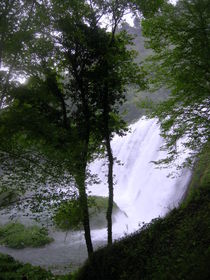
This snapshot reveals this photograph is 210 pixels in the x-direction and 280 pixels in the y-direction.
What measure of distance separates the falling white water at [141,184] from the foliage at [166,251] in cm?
636

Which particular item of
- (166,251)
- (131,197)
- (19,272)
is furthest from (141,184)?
(166,251)

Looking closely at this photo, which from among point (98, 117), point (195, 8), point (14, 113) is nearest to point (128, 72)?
point (98, 117)

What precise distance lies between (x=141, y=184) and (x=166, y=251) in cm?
1887

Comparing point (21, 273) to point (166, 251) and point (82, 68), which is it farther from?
point (82, 68)

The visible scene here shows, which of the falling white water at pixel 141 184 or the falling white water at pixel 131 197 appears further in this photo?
the falling white water at pixel 141 184

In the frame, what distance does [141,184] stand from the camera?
83.0 ft

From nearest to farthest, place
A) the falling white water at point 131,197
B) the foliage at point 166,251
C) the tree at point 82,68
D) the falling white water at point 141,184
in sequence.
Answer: the foliage at point 166,251 → the tree at point 82,68 → the falling white water at point 131,197 → the falling white water at point 141,184

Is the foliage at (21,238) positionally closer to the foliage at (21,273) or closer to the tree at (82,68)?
the foliage at (21,273)

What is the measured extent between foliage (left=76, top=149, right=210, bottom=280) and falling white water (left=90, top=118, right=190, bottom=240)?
6361 mm

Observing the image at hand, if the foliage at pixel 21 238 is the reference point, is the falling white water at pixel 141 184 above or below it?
above

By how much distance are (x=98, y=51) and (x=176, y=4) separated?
2927mm

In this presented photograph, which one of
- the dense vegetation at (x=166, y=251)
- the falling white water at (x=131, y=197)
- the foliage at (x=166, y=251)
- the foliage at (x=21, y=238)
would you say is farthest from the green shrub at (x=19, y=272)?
the foliage at (x=21, y=238)

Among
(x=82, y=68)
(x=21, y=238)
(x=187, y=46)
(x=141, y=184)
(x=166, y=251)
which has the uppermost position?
(x=141, y=184)

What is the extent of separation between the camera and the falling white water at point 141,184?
1928cm
